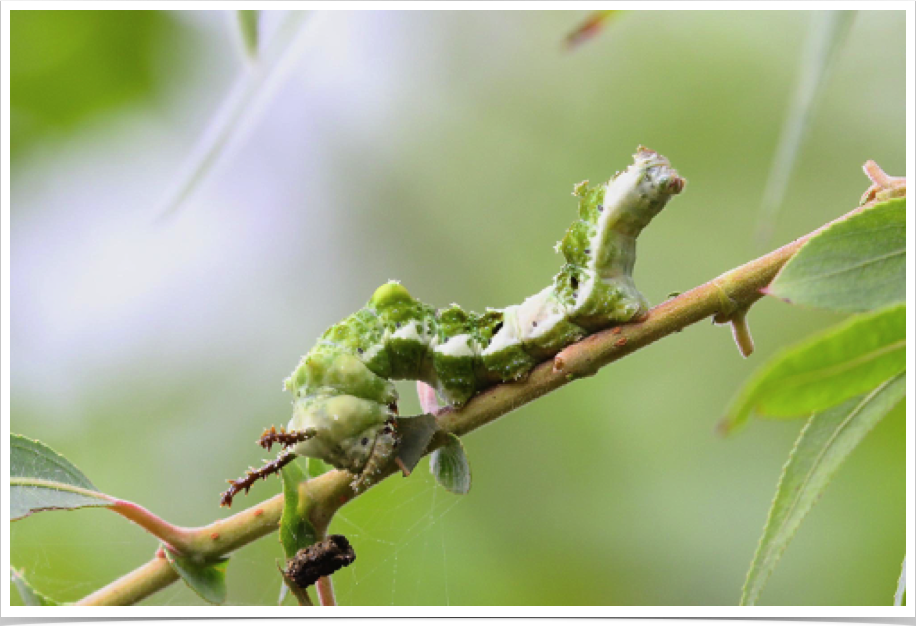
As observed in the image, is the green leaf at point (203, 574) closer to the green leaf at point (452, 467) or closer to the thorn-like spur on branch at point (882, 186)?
the green leaf at point (452, 467)

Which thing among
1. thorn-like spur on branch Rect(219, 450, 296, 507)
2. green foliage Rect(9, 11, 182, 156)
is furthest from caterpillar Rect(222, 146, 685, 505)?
green foliage Rect(9, 11, 182, 156)

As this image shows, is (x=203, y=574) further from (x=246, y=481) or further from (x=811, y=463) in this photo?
(x=811, y=463)

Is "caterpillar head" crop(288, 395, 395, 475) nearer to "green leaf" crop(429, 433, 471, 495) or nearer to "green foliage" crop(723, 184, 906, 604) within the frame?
"green leaf" crop(429, 433, 471, 495)

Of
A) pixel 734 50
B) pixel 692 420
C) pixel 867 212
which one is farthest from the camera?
pixel 734 50

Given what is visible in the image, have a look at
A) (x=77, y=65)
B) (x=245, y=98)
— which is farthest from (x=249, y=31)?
(x=77, y=65)

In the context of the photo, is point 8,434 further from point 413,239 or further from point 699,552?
point 413,239

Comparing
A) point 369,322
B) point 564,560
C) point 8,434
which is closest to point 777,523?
point 369,322
